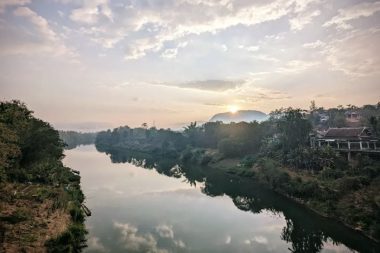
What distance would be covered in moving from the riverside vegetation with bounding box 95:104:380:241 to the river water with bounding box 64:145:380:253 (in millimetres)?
2529

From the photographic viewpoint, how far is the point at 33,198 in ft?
129

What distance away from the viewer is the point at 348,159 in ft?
194

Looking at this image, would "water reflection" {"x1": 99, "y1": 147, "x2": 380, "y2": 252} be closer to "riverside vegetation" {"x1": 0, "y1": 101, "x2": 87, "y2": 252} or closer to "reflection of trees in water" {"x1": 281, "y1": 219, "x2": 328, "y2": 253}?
"reflection of trees in water" {"x1": 281, "y1": 219, "x2": 328, "y2": 253}

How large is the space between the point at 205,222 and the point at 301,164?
97.7 feet

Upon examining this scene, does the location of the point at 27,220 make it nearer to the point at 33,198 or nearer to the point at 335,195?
the point at 33,198

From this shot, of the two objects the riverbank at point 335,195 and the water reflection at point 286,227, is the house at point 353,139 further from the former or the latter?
the water reflection at point 286,227

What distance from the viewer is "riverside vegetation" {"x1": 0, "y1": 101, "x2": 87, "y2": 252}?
90.0ft

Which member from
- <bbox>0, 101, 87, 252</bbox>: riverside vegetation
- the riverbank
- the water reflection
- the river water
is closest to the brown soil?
<bbox>0, 101, 87, 252</bbox>: riverside vegetation

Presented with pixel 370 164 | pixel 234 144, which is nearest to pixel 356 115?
pixel 234 144

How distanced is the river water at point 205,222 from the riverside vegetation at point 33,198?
331 centimetres

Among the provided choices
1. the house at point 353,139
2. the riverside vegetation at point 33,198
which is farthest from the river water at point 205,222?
the house at point 353,139

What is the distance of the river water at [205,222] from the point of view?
33.8 m

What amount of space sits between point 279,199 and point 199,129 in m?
81.5

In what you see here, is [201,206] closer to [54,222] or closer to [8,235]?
[54,222]
